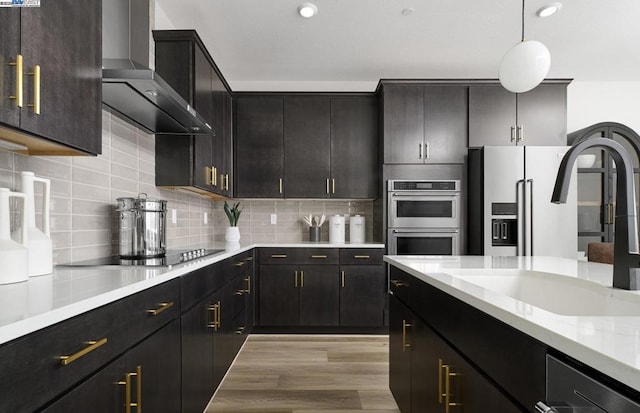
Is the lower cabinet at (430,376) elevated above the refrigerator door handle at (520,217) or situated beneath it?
situated beneath

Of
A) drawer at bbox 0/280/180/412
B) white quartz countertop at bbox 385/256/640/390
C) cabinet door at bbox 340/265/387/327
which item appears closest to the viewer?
white quartz countertop at bbox 385/256/640/390

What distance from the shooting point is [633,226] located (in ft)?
3.50

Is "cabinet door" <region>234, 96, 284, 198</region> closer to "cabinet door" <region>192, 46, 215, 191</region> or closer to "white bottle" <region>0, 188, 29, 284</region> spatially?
"cabinet door" <region>192, 46, 215, 191</region>

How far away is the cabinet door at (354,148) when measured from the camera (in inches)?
166

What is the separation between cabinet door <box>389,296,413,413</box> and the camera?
200 centimetres

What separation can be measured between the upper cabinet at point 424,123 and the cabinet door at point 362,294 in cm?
114

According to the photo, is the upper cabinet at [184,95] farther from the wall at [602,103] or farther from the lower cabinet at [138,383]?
the wall at [602,103]

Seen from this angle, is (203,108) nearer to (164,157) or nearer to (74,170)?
(164,157)

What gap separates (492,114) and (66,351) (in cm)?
403

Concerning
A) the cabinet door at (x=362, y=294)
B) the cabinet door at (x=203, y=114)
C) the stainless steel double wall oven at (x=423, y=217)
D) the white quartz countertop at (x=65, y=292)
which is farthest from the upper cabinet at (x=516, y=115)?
the white quartz countertop at (x=65, y=292)

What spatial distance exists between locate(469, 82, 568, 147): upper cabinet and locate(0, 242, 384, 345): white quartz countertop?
10.8ft

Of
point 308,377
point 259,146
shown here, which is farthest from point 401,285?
point 259,146

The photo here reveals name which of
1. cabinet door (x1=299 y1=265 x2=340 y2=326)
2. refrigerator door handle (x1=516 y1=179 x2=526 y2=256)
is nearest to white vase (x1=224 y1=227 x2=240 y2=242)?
cabinet door (x1=299 y1=265 x2=340 y2=326)

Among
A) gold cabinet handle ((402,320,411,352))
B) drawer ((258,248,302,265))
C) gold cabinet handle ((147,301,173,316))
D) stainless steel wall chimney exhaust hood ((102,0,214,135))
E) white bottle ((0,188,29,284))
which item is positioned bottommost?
A: gold cabinet handle ((402,320,411,352))
